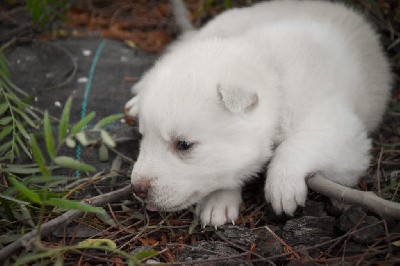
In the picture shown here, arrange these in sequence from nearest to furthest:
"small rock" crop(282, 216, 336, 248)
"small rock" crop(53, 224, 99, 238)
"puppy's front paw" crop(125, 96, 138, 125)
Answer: "small rock" crop(282, 216, 336, 248)
"small rock" crop(53, 224, 99, 238)
"puppy's front paw" crop(125, 96, 138, 125)

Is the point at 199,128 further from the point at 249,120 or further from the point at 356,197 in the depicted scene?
the point at 356,197

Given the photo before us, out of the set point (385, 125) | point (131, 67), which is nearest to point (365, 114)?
point (385, 125)

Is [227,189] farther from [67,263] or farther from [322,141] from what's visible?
[67,263]

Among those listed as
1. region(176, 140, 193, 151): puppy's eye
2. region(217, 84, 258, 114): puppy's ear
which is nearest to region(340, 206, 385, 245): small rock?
region(217, 84, 258, 114): puppy's ear

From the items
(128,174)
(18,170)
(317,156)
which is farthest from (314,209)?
(18,170)

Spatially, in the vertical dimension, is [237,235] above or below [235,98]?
below

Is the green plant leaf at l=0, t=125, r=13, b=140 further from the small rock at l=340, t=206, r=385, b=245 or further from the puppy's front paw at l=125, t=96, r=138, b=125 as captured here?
the small rock at l=340, t=206, r=385, b=245
